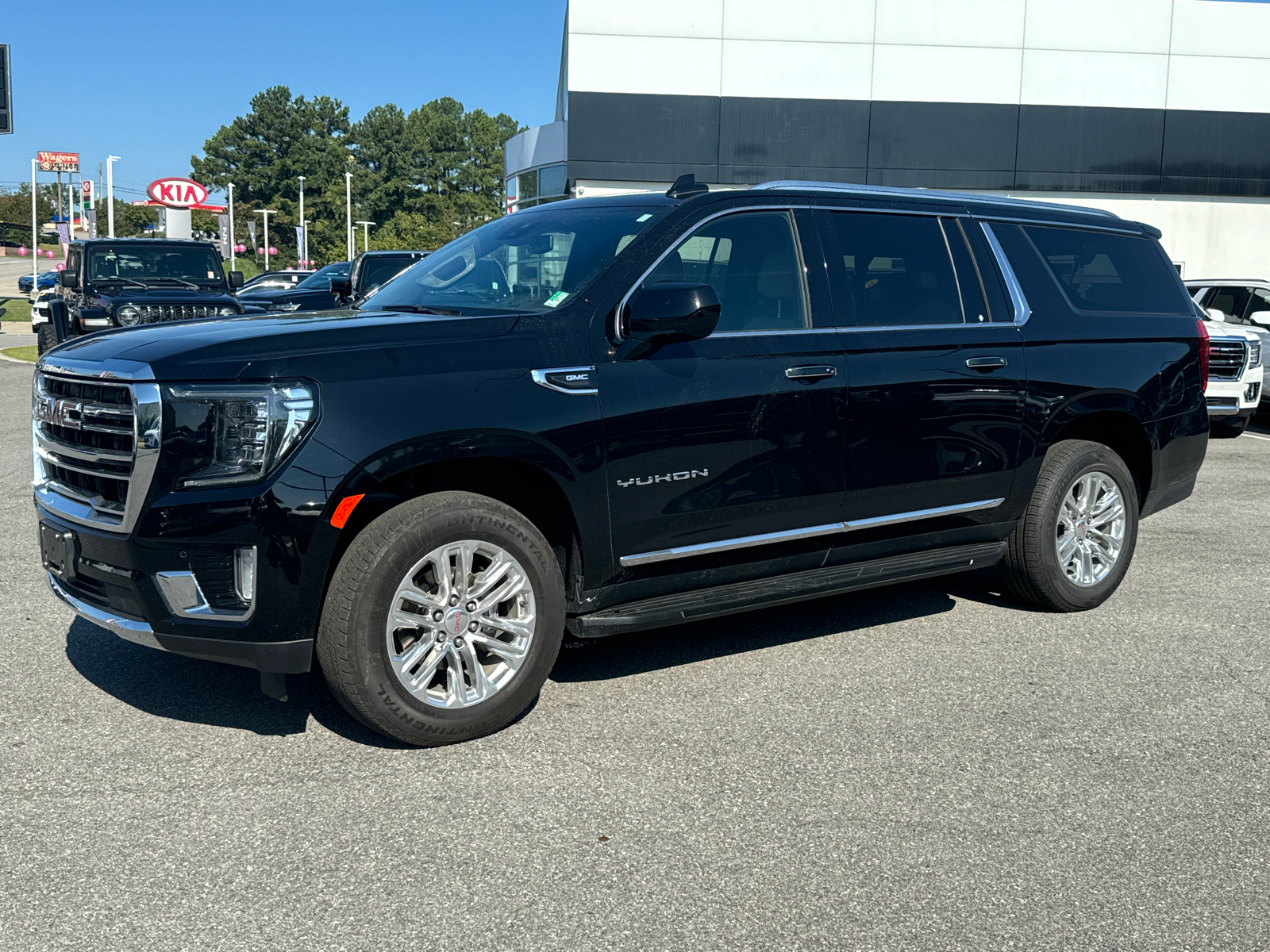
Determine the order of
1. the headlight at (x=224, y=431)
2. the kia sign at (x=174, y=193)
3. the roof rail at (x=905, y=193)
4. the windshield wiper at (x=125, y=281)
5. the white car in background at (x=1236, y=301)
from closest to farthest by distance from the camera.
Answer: the headlight at (x=224, y=431) → the roof rail at (x=905, y=193) → the white car in background at (x=1236, y=301) → the windshield wiper at (x=125, y=281) → the kia sign at (x=174, y=193)

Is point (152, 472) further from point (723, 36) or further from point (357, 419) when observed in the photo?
point (723, 36)

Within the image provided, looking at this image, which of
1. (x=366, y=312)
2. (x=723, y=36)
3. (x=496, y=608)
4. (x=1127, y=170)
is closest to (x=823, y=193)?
(x=366, y=312)

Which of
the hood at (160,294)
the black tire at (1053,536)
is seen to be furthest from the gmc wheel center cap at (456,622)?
the hood at (160,294)

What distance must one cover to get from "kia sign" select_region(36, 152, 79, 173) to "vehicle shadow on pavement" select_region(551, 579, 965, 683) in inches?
3953

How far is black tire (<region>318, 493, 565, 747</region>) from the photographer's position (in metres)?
3.98

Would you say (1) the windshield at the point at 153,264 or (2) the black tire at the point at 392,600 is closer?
(2) the black tire at the point at 392,600

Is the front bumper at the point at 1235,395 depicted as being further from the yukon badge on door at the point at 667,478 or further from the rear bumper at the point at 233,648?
the rear bumper at the point at 233,648

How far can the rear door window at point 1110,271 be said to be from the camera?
6016mm

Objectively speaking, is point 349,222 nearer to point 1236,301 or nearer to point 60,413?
point 1236,301

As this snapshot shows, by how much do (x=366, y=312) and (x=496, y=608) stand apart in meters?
1.43

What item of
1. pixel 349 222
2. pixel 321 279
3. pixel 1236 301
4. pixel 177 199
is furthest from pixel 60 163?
pixel 1236 301

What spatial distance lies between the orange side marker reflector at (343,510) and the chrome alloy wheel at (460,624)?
0.98 ft

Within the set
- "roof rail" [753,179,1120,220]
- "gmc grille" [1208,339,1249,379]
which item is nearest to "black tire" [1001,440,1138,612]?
"roof rail" [753,179,1120,220]

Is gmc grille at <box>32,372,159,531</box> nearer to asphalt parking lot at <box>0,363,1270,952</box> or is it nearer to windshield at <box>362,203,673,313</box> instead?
asphalt parking lot at <box>0,363,1270,952</box>
